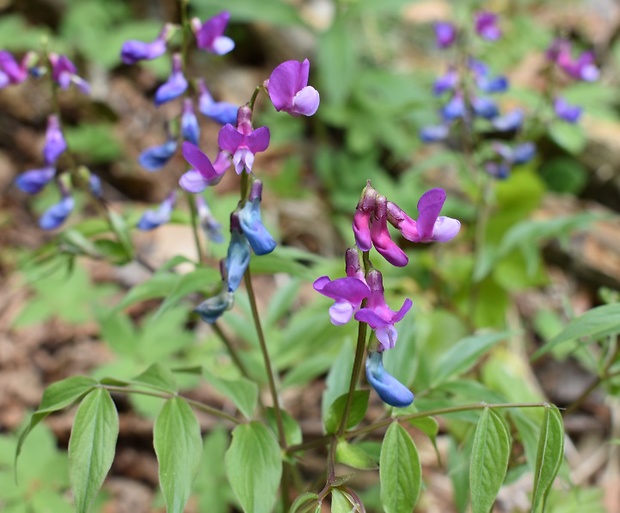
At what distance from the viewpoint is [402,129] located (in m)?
4.55

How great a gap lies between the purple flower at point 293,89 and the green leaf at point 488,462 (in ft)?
2.51

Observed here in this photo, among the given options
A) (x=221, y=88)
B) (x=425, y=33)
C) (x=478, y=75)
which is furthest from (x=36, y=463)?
(x=425, y=33)

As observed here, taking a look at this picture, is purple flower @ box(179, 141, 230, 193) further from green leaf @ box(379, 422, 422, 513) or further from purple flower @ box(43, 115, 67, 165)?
purple flower @ box(43, 115, 67, 165)

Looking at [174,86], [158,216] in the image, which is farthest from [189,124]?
[158,216]

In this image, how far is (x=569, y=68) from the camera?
313 cm

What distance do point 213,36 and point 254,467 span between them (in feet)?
4.09

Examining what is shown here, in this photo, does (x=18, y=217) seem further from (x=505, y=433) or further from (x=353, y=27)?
(x=505, y=433)

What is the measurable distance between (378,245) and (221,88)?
4.40 m

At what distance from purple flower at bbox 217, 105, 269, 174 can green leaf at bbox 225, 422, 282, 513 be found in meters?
0.65

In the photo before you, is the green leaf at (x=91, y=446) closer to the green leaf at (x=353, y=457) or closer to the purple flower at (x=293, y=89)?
the green leaf at (x=353, y=457)

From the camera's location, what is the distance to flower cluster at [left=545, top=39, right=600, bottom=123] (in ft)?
10.2

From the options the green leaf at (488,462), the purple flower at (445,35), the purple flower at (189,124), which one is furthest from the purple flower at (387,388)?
the purple flower at (445,35)

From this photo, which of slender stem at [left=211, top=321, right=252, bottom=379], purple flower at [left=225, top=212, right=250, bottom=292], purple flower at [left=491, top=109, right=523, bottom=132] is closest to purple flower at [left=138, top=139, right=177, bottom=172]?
slender stem at [left=211, top=321, right=252, bottom=379]

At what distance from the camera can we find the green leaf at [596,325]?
56.4 inches
